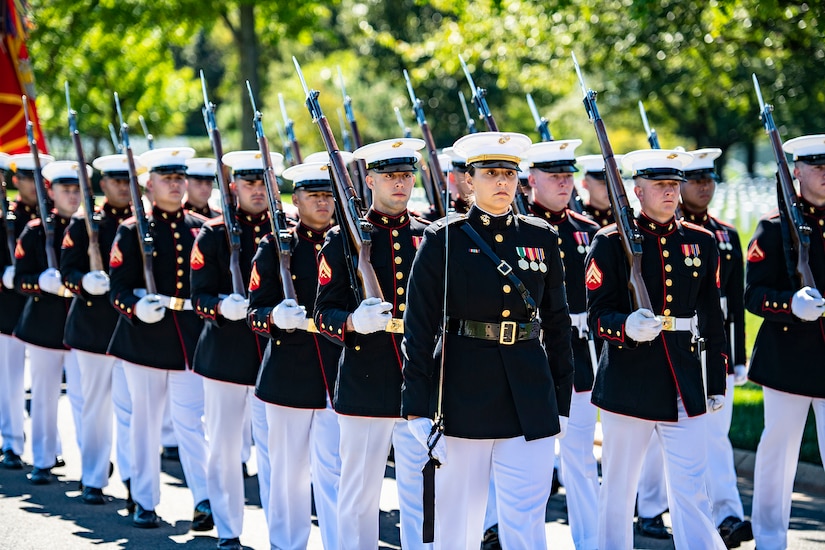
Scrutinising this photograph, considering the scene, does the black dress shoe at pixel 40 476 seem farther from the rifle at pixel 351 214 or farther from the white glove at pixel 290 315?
the rifle at pixel 351 214

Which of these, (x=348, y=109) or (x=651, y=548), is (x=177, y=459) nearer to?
(x=348, y=109)

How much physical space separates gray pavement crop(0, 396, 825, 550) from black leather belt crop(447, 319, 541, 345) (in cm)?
241

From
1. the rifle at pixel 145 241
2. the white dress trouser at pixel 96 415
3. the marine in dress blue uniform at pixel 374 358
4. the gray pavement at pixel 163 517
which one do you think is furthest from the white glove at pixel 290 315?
the white dress trouser at pixel 96 415

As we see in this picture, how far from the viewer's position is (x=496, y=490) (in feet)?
17.4

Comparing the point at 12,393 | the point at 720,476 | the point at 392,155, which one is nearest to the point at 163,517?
the point at 12,393

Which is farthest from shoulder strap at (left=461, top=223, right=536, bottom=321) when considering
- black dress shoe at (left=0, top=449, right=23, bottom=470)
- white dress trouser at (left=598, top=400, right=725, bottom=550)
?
black dress shoe at (left=0, top=449, right=23, bottom=470)

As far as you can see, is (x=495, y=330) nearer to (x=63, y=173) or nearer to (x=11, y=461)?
(x=63, y=173)

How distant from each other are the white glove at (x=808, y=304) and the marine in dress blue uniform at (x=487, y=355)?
2042mm

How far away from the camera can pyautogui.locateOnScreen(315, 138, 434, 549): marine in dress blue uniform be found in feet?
20.1

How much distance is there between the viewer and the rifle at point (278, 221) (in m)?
6.62

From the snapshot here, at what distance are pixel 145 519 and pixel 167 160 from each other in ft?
7.52

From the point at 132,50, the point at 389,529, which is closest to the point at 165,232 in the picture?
the point at 389,529

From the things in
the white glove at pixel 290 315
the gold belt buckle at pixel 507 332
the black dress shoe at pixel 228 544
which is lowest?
the black dress shoe at pixel 228 544

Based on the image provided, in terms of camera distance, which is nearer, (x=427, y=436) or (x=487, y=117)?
(x=427, y=436)
